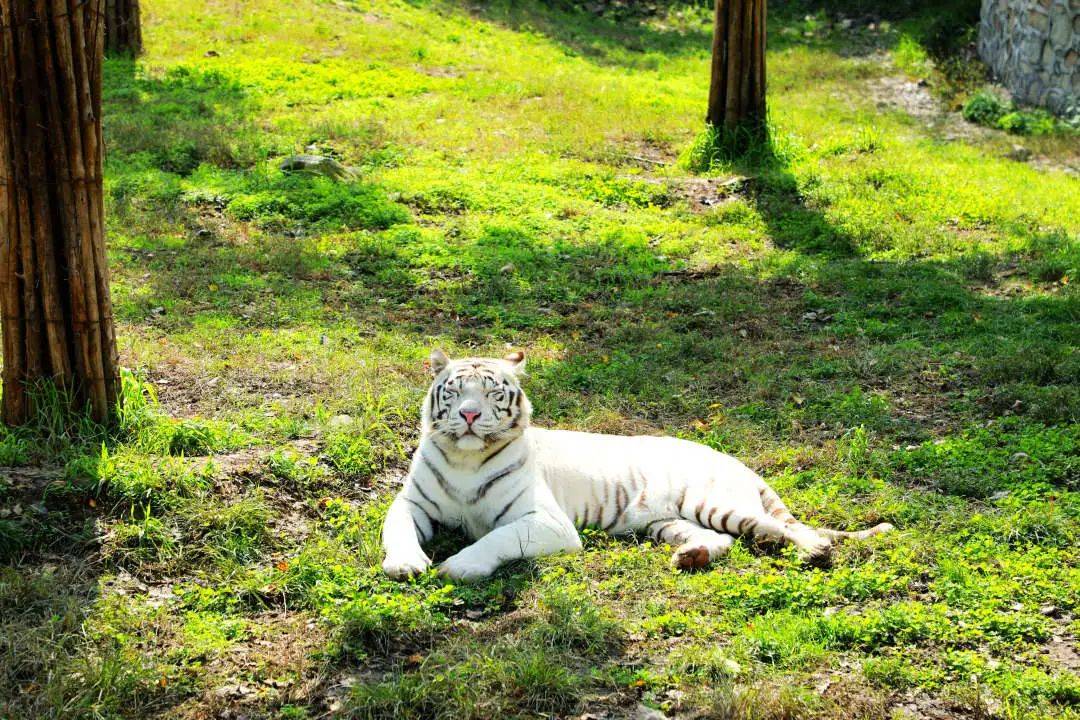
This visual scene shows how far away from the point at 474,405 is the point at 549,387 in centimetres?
261

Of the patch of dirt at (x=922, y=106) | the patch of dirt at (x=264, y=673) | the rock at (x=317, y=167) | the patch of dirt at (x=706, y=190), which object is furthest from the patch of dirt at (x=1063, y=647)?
the patch of dirt at (x=922, y=106)

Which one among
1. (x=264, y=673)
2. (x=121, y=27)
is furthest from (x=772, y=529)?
(x=121, y=27)

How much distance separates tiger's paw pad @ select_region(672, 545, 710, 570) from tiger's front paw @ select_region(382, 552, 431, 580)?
1233 millimetres

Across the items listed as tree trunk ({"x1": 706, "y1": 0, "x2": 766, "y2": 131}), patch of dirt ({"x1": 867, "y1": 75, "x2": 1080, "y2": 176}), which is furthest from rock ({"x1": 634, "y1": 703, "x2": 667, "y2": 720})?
patch of dirt ({"x1": 867, "y1": 75, "x2": 1080, "y2": 176})

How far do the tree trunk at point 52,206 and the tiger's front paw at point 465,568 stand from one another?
2.36 metres

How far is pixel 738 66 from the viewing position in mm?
13789

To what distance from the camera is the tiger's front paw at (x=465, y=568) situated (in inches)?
211

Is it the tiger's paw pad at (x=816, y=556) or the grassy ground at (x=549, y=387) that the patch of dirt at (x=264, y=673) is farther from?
the tiger's paw pad at (x=816, y=556)

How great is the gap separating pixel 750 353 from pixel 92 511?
16.7 ft

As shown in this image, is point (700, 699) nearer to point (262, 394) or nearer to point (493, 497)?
point (493, 497)

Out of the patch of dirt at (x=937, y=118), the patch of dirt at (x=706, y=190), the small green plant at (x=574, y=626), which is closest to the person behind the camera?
the small green plant at (x=574, y=626)

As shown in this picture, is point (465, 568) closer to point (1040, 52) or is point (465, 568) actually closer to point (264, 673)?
point (264, 673)

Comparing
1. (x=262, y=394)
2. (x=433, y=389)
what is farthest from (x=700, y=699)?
(x=262, y=394)

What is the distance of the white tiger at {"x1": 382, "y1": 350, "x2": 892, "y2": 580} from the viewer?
560 centimetres
